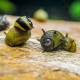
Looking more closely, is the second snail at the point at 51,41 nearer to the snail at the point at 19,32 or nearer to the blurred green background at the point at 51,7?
the snail at the point at 19,32

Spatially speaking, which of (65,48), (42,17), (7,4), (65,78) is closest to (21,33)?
(65,48)

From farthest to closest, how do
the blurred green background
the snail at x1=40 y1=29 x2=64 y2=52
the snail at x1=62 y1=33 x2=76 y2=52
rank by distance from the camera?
1. the blurred green background
2. the snail at x1=62 y1=33 x2=76 y2=52
3. the snail at x1=40 y1=29 x2=64 y2=52

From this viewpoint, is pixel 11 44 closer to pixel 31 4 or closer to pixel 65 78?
pixel 65 78

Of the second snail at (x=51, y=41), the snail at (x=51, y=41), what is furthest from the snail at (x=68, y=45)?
the snail at (x=51, y=41)

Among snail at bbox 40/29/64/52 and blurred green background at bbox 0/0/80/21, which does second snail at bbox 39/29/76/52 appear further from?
blurred green background at bbox 0/0/80/21

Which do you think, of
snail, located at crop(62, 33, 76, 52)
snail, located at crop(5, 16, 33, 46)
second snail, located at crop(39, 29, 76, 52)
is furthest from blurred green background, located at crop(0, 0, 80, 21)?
second snail, located at crop(39, 29, 76, 52)

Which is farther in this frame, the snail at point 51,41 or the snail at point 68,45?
the snail at point 68,45

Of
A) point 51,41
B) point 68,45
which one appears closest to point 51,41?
point 51,41
